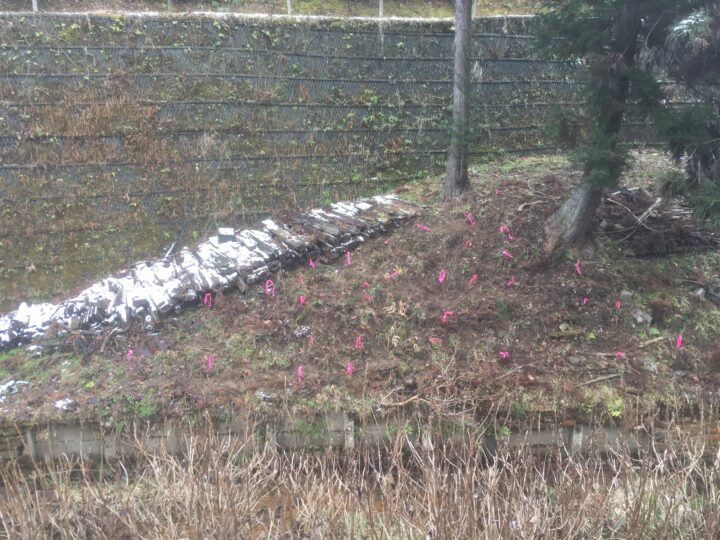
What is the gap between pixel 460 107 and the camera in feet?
23.8

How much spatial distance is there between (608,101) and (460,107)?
2.16 meters

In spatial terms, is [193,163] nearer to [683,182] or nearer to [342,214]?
[342,214]

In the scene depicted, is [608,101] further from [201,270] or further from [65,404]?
[65,404]

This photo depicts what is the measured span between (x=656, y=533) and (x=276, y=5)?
9160 mm

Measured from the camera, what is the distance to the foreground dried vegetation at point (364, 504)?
3.19m

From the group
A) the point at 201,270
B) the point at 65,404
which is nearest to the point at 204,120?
the point at 201,270

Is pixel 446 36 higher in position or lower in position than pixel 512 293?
higher

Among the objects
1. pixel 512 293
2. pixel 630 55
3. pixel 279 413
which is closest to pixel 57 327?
pixel 279 413

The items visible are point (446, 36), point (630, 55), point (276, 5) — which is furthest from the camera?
point (276, 5)

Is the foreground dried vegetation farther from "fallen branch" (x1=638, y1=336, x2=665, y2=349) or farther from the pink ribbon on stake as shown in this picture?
the pink ribbon on stake

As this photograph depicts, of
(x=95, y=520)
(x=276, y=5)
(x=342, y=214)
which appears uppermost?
(x=276, y=5)

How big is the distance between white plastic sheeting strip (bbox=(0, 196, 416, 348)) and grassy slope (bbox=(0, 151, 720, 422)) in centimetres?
20

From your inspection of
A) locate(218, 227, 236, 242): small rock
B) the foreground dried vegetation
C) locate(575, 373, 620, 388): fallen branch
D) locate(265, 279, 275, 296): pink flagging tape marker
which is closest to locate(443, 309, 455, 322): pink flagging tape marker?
locate(575, 373, 620, 388): fallen branch

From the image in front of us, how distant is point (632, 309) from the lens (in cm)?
592
